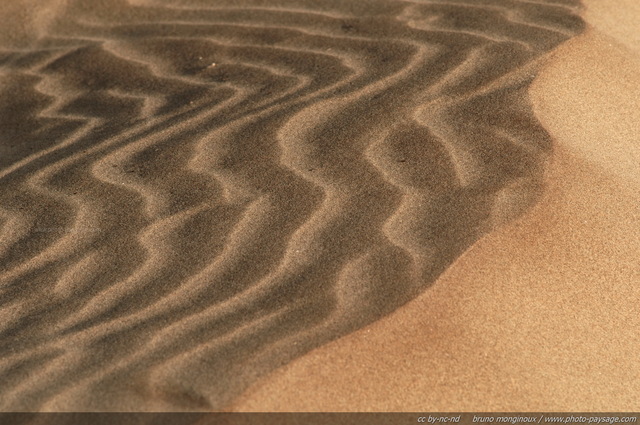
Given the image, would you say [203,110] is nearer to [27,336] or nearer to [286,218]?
[286,218]

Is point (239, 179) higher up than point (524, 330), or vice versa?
point (239, 179)

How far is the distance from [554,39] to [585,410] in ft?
5.42

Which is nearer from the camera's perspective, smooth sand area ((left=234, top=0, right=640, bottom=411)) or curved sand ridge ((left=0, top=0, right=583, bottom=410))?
smooth sand area ((left=234, top=0, right=640, bottom=411))

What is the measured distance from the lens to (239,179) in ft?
8.01

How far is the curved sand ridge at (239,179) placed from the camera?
6.12 ft

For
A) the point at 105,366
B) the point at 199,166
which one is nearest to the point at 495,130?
the point at 199,166

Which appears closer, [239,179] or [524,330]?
[524,330]

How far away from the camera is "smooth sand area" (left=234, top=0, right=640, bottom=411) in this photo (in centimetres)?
174

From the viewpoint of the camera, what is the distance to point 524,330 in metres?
1.89

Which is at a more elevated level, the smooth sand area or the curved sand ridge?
the curved sand ridge

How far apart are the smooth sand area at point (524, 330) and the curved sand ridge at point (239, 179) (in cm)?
6

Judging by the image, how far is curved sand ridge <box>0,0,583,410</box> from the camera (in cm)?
186

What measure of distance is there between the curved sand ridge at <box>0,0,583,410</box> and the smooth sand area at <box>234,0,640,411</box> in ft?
0.20

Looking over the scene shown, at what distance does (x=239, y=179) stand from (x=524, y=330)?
95 cm
